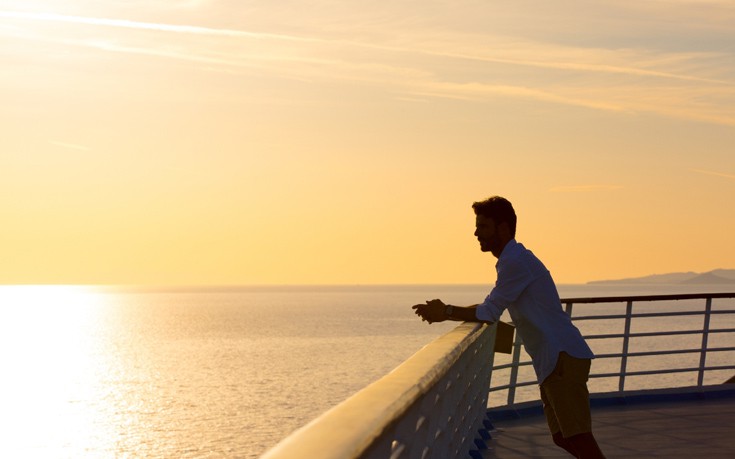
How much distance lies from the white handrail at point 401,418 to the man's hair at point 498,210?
1.82 ft

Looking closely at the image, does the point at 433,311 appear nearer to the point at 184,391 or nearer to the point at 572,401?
the point at 572,401

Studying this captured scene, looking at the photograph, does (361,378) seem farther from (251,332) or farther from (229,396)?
(251,332)

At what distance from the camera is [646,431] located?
33.2 ft

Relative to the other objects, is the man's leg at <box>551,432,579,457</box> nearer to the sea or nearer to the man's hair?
the man's hair

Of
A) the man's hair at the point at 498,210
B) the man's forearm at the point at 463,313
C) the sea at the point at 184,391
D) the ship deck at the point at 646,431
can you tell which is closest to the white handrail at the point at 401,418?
the man's forearm at the point at 463,313

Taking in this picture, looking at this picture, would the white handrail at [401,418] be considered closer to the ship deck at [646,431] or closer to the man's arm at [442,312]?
the man's arm at [442,312]

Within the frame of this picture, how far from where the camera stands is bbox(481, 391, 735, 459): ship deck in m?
8.92

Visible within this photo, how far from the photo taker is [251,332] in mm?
194625

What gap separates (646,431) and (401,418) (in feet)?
25.6

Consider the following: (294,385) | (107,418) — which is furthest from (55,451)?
(294,385)

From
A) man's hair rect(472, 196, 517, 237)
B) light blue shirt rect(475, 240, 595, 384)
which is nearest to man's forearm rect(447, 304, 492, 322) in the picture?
light blue shirt rect(475, 240, 595, 384)

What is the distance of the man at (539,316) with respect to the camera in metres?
5.55

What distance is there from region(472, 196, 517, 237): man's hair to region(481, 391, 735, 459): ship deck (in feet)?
11.0

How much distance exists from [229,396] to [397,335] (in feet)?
263
